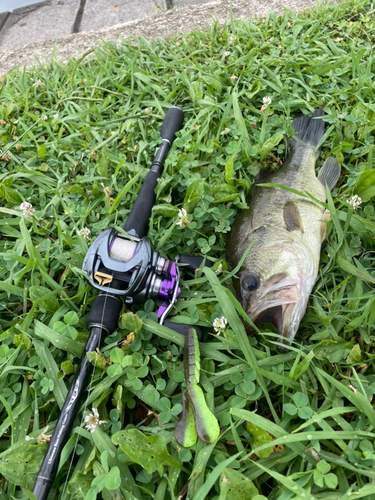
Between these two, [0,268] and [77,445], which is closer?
[77,445]

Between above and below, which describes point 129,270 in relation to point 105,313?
above

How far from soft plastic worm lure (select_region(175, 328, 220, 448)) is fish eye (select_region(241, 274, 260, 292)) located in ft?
1.92

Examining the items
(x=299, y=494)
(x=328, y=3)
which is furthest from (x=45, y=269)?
(x=328, y=3)

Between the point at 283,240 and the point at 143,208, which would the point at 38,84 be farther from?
the point at 283,240

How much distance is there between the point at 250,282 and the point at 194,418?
870 millimetres

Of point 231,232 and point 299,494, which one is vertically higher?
point 231,232

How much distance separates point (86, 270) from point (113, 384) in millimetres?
711

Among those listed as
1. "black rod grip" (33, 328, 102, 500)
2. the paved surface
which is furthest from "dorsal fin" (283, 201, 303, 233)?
the paved surface

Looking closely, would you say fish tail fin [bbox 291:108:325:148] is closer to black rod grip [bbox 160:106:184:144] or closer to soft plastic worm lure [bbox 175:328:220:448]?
black rod grip [bbox 160:106:184:144]

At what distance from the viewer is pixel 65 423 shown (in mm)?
1715

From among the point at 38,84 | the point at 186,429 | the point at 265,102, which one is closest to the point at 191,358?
the point at 186,429

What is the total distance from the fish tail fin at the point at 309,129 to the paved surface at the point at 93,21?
222 centimetres

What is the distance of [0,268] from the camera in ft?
8.23

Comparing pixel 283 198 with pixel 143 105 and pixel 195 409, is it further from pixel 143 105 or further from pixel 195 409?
pixel 143 105
